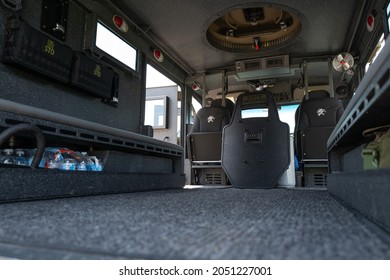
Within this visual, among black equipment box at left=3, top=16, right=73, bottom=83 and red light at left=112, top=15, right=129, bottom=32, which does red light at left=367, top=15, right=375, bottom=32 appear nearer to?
red light at left=112, top=15, right=129, bottom=32

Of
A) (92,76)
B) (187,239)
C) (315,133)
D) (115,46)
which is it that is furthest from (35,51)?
(315,133)

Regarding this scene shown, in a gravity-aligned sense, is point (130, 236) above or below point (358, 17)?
below

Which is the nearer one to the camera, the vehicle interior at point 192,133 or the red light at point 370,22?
the vehicle interior at point 192,133

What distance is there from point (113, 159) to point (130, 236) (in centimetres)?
120

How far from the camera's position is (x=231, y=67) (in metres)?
4.42

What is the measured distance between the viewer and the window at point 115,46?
2588 mm

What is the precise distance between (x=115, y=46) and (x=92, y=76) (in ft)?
2.05

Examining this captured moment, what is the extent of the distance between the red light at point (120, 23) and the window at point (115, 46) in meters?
0.13

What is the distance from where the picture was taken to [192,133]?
11.9ft

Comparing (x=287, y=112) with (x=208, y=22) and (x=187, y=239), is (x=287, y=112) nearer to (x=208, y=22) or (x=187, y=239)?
(x=208, y=22)

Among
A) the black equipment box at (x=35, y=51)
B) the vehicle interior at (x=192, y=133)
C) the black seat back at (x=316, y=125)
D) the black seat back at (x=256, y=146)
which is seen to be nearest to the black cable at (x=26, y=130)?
the vehicle interior at (x=192, y=133)

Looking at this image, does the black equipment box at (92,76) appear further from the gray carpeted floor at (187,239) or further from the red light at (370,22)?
the red light at (370,22)

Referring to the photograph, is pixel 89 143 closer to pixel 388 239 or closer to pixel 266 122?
pixel 388 239
